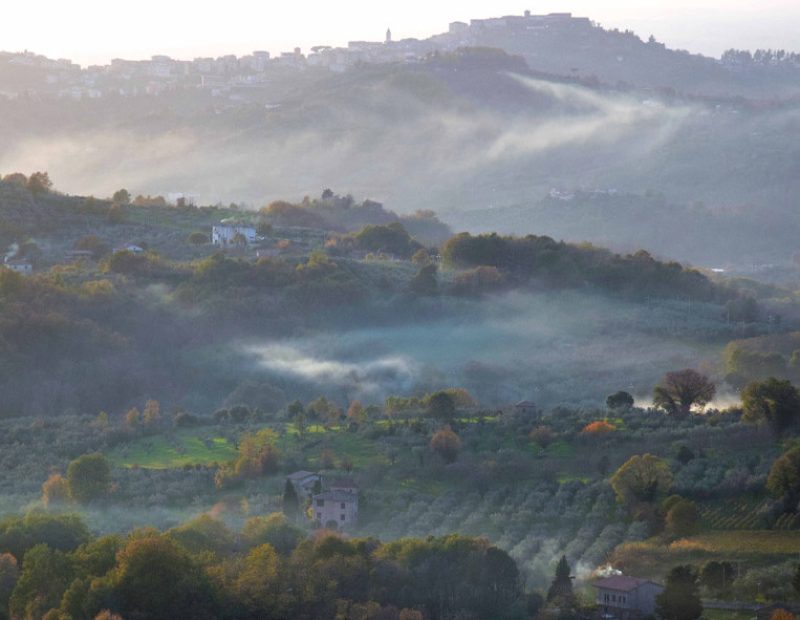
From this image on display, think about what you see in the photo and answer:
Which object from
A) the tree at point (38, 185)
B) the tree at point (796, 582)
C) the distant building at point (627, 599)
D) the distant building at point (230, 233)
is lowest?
the distant building at point (627, 599)

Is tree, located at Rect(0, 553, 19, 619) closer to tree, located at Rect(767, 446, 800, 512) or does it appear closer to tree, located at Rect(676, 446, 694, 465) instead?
tree, located at Rect(767, 446, 800, 512)

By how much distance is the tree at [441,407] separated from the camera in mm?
36000

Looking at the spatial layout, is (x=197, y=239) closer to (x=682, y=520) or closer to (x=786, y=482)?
(x=786, y=482)

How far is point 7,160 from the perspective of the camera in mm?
115000

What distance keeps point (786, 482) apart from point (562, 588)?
530 cm

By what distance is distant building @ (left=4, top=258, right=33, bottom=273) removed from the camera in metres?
54.8

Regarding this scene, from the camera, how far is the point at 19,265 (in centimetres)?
5550

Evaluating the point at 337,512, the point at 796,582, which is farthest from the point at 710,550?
the point at 337,512

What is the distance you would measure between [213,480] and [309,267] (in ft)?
78.1

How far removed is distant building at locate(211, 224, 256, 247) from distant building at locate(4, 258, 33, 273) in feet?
22.7

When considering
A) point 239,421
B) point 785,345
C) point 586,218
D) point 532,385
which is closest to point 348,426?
point 239,421

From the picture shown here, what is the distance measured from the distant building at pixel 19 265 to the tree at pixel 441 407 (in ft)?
68.5

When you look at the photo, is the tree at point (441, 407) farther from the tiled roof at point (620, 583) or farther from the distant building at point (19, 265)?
the distant building at point (19, 265)

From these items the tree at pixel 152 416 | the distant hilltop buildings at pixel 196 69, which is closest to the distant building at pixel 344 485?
the tree at pixel 152 416
